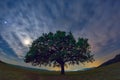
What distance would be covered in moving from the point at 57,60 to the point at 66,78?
314 inches

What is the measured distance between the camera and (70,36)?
73.4 metres

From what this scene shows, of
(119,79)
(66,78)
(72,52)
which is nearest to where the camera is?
(119,79)

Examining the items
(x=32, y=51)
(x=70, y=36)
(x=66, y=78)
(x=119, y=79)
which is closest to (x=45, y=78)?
(x=66, y=78)

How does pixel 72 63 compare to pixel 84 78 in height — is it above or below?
above

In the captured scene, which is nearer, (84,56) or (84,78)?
(84,78)

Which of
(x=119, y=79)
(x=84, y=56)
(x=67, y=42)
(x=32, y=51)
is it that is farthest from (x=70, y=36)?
(x=119, y=79)

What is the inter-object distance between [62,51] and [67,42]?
4181 millimetres

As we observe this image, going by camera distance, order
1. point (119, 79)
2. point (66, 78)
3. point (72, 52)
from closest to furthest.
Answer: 1. point (119, 79)
2. point (66, 78)
3. point (72, 52)

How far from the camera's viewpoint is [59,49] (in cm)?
7088

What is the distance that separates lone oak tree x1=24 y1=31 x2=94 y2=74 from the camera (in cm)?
7081

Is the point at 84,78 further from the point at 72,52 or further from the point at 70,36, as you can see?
the point at 70,36

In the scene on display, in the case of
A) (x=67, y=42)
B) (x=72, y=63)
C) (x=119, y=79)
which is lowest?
(x=119, y=79)

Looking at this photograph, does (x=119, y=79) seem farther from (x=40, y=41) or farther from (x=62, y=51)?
(x=40, y=41)

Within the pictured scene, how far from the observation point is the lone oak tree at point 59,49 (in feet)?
232
